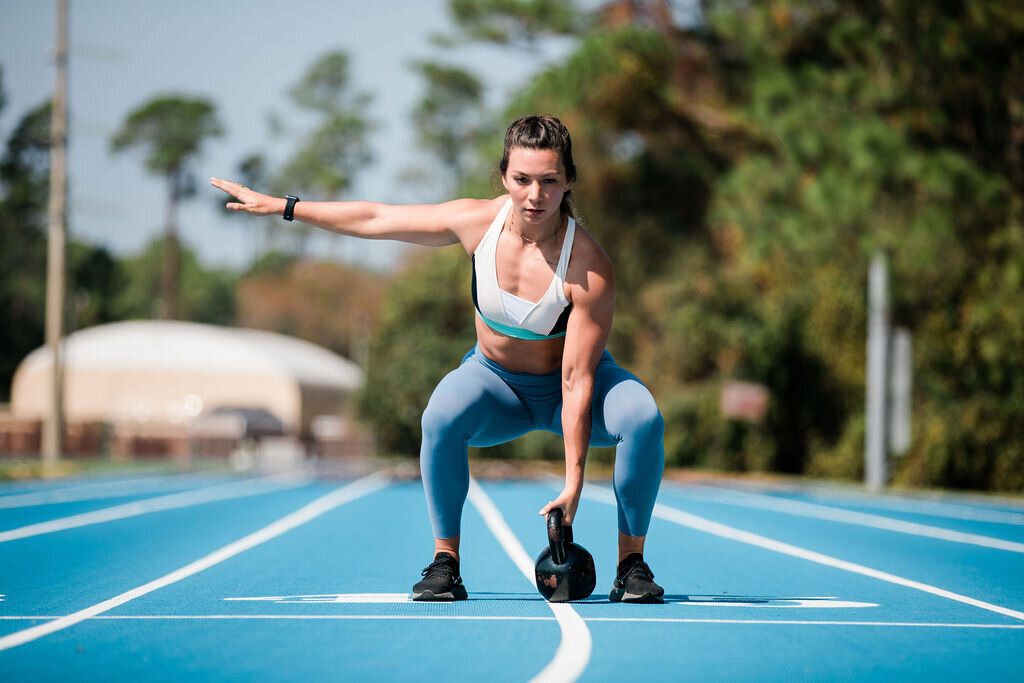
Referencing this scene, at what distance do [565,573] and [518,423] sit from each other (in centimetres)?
77

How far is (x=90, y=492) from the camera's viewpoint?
16.0 m

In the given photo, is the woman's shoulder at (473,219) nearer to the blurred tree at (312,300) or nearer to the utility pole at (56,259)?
the utility pole at (56,259)

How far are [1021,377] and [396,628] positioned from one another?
2138cm

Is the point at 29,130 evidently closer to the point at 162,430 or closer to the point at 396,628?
the point at 162,430

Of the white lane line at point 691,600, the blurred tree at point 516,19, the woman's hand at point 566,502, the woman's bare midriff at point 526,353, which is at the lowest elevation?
the white lane line at point 691,600

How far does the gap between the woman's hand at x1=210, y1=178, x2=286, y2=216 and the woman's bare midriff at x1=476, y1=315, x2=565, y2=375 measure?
1.04m

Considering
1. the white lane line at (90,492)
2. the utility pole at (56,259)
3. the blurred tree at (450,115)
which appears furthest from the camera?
the blurred tree at (450,115)

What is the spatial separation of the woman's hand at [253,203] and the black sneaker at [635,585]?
85.3 inches

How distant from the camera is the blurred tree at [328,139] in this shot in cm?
7275

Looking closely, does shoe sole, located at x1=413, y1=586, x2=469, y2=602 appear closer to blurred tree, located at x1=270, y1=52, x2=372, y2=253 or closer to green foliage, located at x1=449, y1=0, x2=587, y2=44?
green foliage, located at x1=449, y1=0, x2=587, y2=44

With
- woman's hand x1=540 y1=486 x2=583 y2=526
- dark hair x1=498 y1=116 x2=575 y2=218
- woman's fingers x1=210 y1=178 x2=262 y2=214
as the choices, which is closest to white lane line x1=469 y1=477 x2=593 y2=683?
woman's hand x1=540 y1=486 x2=583 y2=526

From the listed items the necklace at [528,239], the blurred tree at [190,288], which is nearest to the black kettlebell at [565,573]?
the necklace at [528,239]

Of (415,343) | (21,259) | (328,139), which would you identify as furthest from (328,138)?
(415,343)

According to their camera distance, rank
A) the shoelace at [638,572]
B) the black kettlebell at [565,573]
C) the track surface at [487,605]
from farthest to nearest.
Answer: the shoelace at [638,572]
the black kettlebell at [565,573]
the track surface at [487,605]
